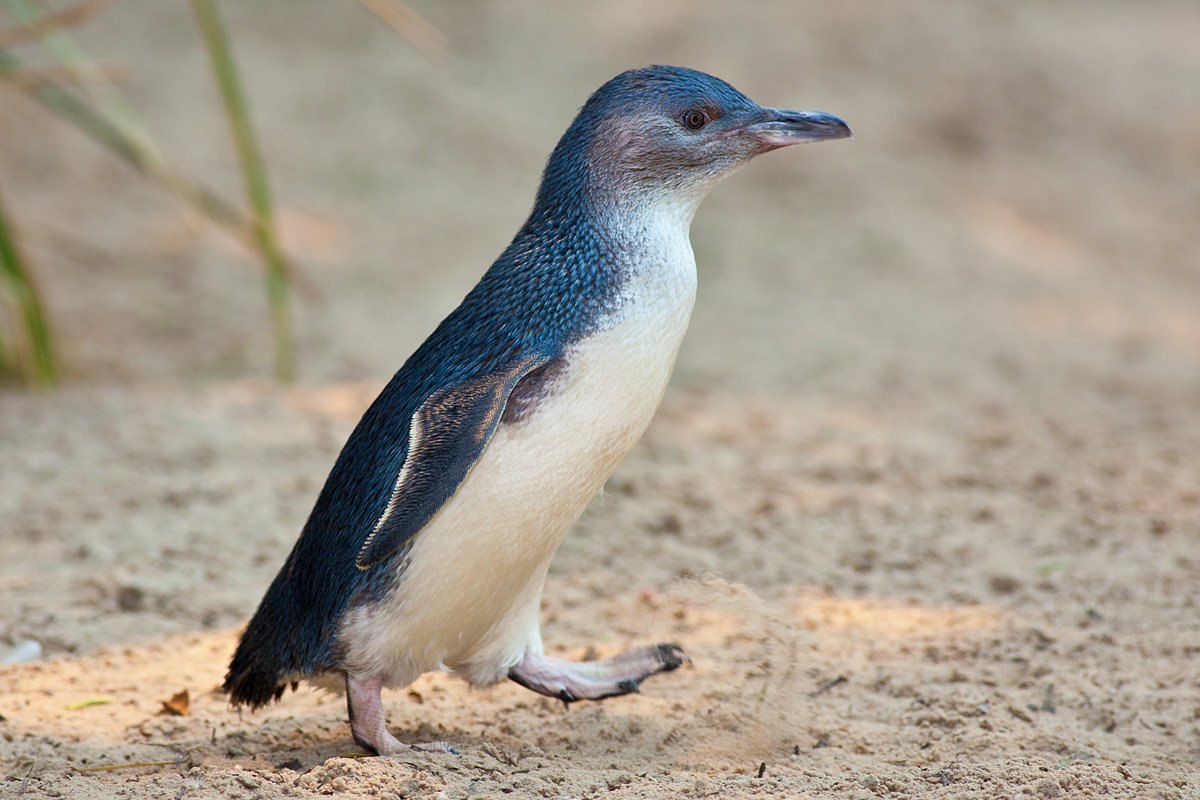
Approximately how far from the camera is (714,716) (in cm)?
312

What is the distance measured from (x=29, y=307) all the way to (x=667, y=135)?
9.23ft

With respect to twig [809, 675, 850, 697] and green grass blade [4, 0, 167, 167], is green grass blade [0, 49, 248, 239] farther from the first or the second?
twig [809, 675, 850, 697]

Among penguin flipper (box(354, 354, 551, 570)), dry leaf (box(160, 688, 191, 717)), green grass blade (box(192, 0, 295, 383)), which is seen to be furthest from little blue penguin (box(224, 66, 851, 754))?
green grass blade (box(192, 0, 295, 383))

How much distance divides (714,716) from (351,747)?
807 millimetres

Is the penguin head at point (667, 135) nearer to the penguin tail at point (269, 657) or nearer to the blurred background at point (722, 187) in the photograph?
the penguin tail at point (269, 657)

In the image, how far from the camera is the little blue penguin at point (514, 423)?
2.72 m

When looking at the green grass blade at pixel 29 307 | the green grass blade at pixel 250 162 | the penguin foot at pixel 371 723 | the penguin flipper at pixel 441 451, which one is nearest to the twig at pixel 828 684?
the penguin foot at pixel 371 723

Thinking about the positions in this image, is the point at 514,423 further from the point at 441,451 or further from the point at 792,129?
the point at 792,129

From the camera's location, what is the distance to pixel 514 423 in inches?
107

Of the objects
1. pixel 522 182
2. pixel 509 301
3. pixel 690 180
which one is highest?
pixel 522 182

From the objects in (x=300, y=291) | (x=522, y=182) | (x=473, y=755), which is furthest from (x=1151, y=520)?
(x=522, y=182)

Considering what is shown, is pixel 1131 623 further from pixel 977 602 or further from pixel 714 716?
pixel 714 716

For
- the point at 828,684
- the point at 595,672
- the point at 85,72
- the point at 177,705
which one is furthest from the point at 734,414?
the point at 177,705

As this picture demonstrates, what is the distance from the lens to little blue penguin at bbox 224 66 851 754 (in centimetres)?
272
